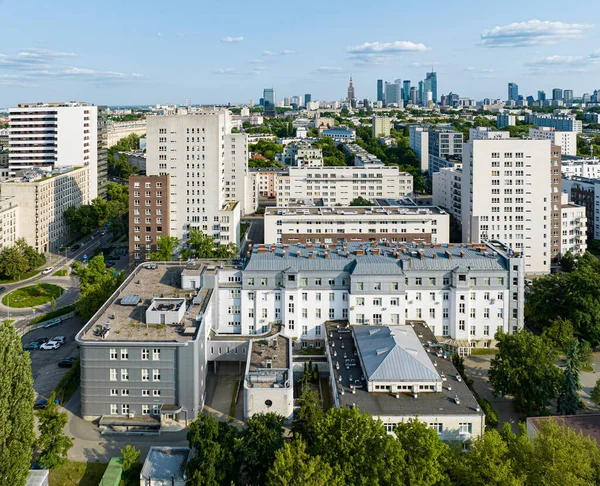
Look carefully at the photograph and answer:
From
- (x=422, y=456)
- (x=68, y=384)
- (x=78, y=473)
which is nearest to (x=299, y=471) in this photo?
(x=422, y=456)

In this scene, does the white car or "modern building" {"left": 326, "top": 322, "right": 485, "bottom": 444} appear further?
the white car

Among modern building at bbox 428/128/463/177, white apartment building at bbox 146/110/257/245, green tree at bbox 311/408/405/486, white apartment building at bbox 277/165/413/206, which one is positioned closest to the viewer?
green tree at bbox 311/408/405/486

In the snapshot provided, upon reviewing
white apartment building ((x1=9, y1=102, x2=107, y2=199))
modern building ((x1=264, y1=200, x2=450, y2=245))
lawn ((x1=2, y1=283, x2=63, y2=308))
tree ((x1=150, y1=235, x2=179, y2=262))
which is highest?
white apartment building ((x1=9, y1=102, x2=107, y2=199))

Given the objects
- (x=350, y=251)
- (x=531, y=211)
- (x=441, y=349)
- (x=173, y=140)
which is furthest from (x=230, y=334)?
(x=531, y=211)

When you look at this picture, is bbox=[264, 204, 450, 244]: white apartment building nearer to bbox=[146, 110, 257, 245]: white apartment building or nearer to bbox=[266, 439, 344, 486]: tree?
bbox=[146, 110, 257, 245]: white apartment building

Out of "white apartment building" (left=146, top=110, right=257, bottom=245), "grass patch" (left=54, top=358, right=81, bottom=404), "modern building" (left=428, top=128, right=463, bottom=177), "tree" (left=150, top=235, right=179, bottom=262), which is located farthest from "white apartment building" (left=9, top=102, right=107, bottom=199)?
"modern building" (left=428, top=128, right=463, bottom=177)

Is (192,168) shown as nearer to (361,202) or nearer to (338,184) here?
(361,202)

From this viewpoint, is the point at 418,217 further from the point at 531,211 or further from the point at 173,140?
the point at 173,140

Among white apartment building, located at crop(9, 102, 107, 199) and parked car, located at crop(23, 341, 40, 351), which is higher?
white apartment building, located at crop(9, 102, 107, 199)
